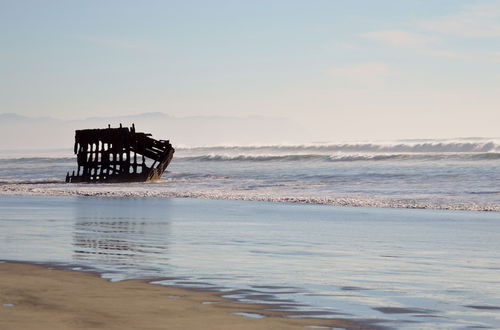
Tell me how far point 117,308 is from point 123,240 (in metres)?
5.35

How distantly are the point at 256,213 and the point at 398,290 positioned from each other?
10401 mm

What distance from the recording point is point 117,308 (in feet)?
18.5

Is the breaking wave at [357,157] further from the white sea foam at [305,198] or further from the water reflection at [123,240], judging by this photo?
the water reflection at [123,240]

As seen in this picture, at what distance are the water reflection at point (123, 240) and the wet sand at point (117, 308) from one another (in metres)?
0.93

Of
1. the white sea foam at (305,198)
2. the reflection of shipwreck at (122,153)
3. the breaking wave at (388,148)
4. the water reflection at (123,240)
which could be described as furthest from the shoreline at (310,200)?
the breaking wave at (388,148)

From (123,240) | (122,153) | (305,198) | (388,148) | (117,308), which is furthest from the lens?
(388,148)

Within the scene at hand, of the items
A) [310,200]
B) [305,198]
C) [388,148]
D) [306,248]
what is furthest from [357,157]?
[306,248]

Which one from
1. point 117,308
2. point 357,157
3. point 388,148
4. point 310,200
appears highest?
point 388,148

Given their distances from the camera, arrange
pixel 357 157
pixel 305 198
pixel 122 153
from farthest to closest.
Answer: pixel 357 157 → pixel 122 153 → pixel 305 198

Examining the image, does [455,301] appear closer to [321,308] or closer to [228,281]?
[321,308]

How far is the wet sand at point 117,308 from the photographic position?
16.7 feet

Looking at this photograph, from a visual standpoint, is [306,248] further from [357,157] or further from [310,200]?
[357,157]

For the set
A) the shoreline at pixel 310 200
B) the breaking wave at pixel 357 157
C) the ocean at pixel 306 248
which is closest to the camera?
the ocean at pixel 306 248

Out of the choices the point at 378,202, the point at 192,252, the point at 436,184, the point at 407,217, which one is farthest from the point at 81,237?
the point at 436,184
